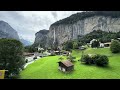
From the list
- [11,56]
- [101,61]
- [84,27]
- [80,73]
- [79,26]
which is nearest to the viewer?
[11,56]

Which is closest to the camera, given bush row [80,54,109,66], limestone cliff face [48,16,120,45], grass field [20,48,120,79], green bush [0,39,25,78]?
green bush [0,39,25,78]

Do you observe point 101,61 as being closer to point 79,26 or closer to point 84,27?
point 84,27

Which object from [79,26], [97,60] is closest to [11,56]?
[97,60]

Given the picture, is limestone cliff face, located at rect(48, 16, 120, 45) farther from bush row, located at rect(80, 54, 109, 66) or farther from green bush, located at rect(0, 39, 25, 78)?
green bush, located at rect(0, 39, 25, 78)

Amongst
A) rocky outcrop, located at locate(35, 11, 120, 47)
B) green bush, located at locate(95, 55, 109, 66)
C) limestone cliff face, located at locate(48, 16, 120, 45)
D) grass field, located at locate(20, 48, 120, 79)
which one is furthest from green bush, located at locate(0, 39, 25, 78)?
limestone cliff face, located at locate(48, 16, 120, 45)

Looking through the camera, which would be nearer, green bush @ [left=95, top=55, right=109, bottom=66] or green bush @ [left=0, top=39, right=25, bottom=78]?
green bush @ [left=0, top=39, right=25, bottom=78]

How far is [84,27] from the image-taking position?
7975 cm

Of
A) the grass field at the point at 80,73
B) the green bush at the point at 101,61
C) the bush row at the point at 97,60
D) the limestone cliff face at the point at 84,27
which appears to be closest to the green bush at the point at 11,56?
the grass field at the point at 80,73

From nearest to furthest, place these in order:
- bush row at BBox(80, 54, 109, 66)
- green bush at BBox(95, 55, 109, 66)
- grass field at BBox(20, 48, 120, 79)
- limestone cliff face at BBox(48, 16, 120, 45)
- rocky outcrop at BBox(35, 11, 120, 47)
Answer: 1. grass field at BBox(20, 48, 120, 79)
2. green bush at BBox(95, 55, 109, 66)
3. bush row at BBox(80, 54, 109, 66)
4. limestone cliff face at BBox(48, 16, 120, 45)
5. rocky outcrop at BBox(35, 11, 120, 47)

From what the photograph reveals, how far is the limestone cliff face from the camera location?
7188 centimetres

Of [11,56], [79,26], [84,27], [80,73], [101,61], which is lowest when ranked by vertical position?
[80,73]

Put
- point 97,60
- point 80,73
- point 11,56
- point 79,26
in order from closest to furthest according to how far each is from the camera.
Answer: point 11,56 → point 80,73 → point 97,60 → point 79,26
